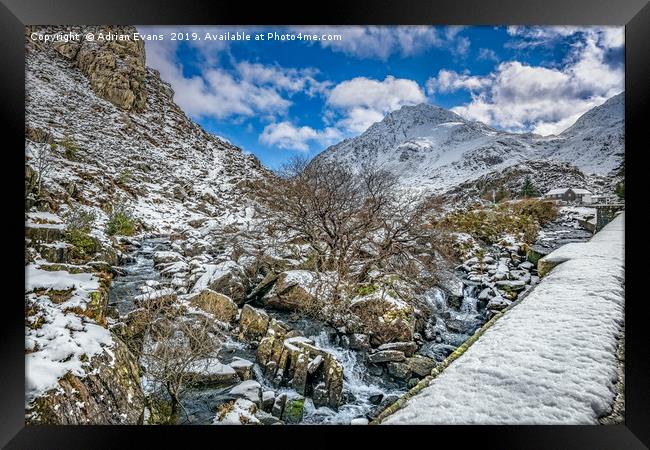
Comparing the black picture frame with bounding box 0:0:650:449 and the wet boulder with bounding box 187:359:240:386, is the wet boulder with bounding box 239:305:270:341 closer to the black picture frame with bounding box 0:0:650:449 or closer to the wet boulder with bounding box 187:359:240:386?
the wet boulder with bounding box 187:359:240:386

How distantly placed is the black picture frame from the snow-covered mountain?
0.17 metres

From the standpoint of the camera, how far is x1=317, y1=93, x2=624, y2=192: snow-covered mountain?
2092 mm

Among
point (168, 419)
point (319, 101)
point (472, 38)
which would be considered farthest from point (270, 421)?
point (472, 38)

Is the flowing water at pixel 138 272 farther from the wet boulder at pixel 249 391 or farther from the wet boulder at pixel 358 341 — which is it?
the wet boulder at pixel 358 341

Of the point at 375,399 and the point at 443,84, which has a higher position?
the point at 443,84

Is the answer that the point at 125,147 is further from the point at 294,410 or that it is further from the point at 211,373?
the point at 294,410

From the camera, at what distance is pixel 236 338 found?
9.21 feet

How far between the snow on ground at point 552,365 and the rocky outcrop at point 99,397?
7.63ft

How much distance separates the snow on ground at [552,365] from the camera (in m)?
1.90

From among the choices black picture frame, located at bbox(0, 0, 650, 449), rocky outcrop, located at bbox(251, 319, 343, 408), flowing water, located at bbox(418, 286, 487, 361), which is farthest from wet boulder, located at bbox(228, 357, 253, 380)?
flowing water, located at bbox(418, 286, 487, 361)

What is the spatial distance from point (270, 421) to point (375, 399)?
1113 millimetres

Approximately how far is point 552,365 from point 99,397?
12.9 ft
